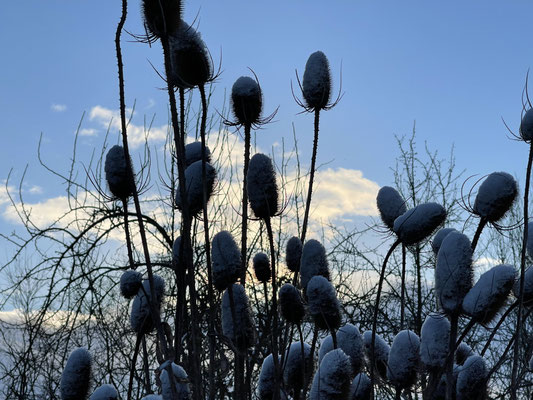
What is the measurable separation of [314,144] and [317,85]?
0.29 metres

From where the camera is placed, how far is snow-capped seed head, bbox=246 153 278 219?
2627 millimetres

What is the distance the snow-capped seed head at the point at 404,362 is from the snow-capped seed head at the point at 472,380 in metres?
0.18

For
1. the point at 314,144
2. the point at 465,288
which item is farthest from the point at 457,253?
the point at 314,144

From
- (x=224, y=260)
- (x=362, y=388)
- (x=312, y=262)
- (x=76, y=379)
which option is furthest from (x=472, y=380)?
(x=76, y=379)

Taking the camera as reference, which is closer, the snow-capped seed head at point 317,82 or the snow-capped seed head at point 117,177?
the snow-capped seed head at point 117,177

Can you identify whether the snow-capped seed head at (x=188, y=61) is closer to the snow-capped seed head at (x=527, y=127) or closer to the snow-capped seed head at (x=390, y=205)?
the snow-capped seed head at (x=390, y=205)

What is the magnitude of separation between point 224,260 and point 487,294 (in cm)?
92

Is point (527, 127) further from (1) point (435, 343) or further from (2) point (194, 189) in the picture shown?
(2) point (194, 189)

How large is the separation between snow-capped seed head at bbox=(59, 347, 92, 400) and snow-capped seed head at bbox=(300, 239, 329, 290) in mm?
919

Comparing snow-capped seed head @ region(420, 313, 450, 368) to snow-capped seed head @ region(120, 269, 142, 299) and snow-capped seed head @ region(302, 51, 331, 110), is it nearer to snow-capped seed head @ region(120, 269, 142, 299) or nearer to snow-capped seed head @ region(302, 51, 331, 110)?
snow-capped seed head @ region(120, 269, 142, 299)

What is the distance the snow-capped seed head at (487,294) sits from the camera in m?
2.16

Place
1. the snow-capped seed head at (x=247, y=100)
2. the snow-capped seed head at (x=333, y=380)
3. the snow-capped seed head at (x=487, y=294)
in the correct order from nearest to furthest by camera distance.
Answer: the snow-capped seed head at (x=333, y=380)
the snow-capped seed head at (x=487, y=294)
the snow-capped seed head at (x=247, y=100)

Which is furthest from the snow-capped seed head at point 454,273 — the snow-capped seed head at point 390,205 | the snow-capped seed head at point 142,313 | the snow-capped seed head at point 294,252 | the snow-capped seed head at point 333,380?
the snow-capped seed head at point 142,313

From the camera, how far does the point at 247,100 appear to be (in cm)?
302
